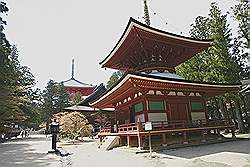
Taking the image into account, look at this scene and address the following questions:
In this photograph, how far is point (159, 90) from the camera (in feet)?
52.8

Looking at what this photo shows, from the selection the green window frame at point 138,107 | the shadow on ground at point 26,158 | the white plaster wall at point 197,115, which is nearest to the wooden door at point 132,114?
the green window frame at point 138,107

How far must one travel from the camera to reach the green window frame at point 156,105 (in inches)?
625

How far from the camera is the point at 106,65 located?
74.6ft

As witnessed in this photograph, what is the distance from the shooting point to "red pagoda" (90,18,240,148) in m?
15.0

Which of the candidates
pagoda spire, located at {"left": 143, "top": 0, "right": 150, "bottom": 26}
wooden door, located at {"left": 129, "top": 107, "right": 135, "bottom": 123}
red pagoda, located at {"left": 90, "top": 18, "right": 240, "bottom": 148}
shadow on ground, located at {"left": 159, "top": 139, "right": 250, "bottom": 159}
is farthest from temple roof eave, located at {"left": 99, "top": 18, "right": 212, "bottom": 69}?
pagoda spire, located at {"left": 143, "top": 0, "right": 150, "bottom": 26}

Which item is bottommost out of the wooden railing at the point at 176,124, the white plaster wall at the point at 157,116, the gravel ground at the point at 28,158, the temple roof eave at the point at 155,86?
the gravel ground at the point at 28,158

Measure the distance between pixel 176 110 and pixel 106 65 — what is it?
28.9 ft

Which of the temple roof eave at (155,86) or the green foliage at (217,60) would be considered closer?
the temple roof eave at (155,86)

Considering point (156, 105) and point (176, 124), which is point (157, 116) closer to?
point (156, 105)

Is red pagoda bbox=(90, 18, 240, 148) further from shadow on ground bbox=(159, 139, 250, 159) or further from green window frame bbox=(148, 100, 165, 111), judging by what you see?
shadow on ground bbox=(159, 139, 250, 159)

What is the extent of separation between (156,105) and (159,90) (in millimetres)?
1064

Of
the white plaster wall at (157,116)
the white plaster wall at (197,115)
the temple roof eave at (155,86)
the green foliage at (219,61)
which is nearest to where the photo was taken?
the temple roof eave at (155,86)

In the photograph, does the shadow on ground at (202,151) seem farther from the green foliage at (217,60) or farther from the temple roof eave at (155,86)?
the green foliage at (217,60)

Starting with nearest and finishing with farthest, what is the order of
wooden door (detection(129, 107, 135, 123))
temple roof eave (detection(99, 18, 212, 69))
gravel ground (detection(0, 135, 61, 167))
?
gravel ground (detection(0, 135, 61, 167)) < temple roof eave (detection(99, 18, 212, 69)) < wooden door (detection(129, 107, 135, 123))
